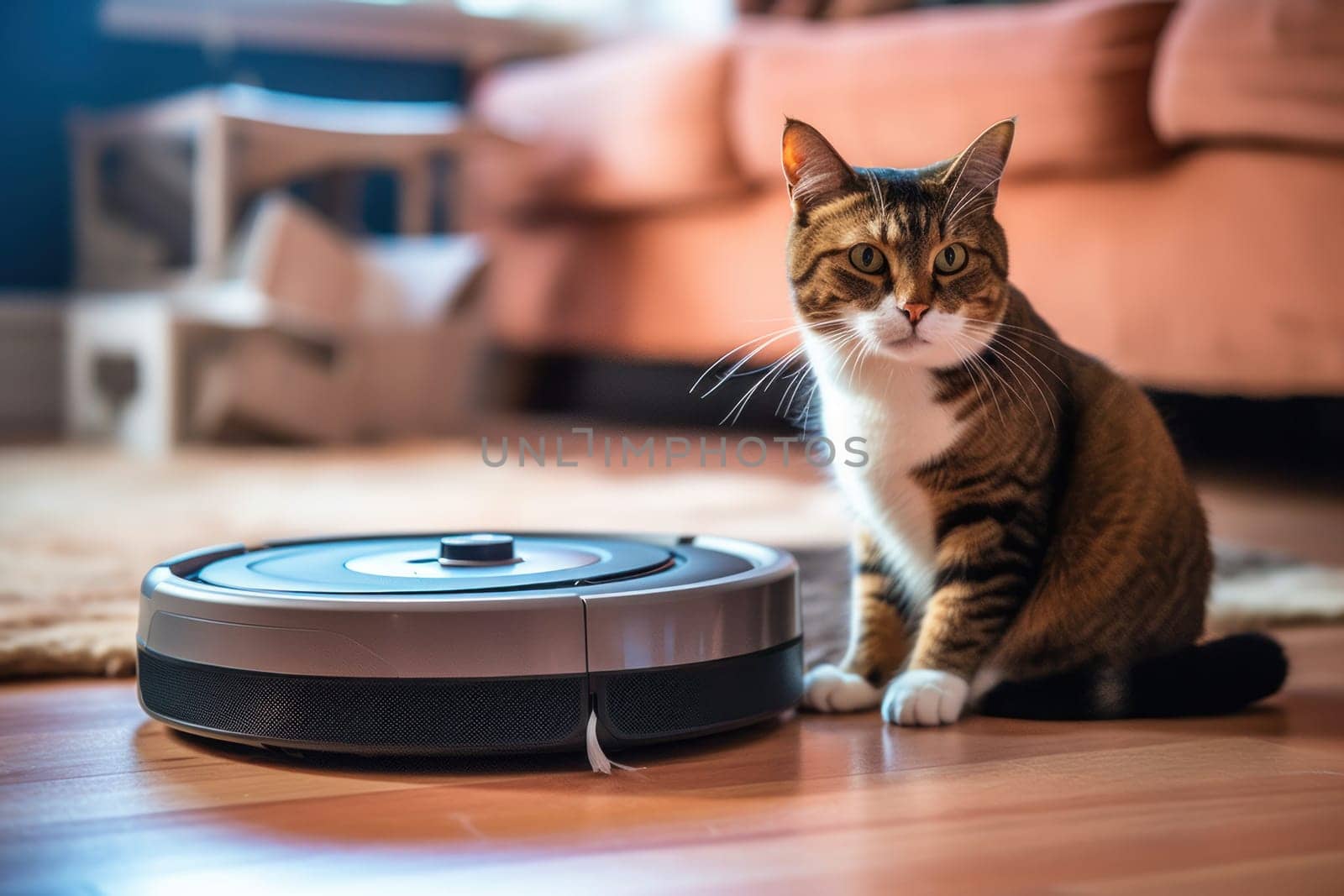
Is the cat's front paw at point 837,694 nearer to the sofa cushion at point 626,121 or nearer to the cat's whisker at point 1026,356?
the cat's whisker at point 1026,356

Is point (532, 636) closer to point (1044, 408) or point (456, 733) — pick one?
point (456, 733)

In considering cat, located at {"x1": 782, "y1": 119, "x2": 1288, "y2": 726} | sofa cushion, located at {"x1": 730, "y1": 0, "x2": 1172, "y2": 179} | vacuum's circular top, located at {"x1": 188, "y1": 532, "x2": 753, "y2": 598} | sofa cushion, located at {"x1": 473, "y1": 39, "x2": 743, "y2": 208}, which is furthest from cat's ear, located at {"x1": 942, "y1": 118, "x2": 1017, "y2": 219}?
sofa cushion, located at {"x1": 473, "y1": 39, "x2": 743, "y2": 208}

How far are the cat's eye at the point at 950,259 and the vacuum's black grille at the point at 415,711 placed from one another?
43cm

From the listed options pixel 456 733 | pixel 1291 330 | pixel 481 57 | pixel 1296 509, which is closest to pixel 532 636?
pixel 456 733

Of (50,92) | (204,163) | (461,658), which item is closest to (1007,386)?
(461,658)

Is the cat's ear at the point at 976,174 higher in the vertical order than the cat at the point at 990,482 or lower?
higher

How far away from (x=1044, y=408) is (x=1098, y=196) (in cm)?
125

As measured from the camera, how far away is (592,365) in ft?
13.3

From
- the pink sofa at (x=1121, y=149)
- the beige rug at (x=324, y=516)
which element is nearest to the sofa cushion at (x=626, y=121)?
the pink sofa at (x=1121, y=149)

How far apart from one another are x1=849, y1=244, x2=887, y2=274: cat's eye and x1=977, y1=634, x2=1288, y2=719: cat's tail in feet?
1.13

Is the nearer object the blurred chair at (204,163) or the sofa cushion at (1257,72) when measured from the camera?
the sofa cushion at (1257,72)

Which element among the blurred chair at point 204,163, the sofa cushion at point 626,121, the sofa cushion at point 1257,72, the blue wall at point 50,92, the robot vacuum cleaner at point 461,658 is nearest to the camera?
the robot vacuum cleaner at point 461,658

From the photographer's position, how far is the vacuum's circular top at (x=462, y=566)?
3.24 feet

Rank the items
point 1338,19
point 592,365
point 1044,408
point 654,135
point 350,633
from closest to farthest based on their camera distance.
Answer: point 350,633 → point 1044,408 → point 1338,19 → point 654,135 → point 592,365
